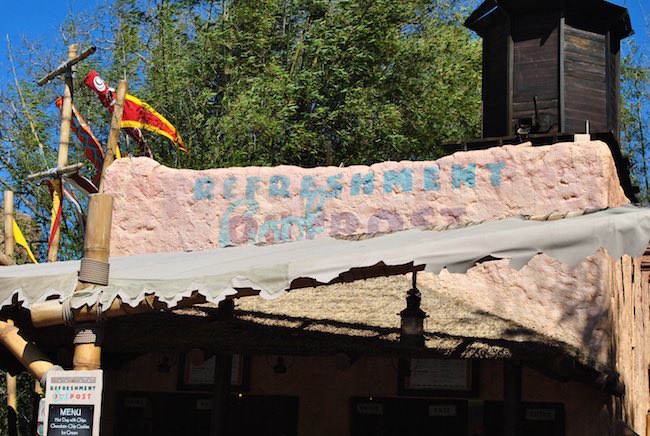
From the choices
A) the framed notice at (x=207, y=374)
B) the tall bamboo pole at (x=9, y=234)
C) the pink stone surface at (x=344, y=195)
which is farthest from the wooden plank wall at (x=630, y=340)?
the tall bamboo pole at (x=9, y=234)

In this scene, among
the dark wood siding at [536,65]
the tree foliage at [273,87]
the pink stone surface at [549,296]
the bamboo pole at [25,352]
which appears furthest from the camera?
the tree foliage at [273,87]

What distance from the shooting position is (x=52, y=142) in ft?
68.1

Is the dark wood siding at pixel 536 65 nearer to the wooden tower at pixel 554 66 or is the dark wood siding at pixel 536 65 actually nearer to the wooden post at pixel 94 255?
the wooden tower at pixel 554 66

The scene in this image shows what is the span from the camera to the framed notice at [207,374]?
11.0 meters

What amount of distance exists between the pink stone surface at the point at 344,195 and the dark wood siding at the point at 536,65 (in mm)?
2713

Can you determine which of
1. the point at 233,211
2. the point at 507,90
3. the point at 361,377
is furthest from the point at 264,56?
the point at 361,377

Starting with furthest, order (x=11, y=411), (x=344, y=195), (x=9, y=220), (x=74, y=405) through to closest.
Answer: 1. (x=9, y=220)
2. (x=11, y=411)
3. (x=344, y=195)
4. (x=74, y=405)

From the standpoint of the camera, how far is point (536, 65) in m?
13.7

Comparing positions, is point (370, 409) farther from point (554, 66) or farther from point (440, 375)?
point (554, 66)

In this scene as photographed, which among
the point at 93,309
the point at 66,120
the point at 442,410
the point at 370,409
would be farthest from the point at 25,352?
the point at 66,120

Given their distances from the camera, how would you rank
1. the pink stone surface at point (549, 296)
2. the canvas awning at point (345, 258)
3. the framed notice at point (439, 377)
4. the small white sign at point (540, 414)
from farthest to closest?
the framed notice at point (439, 377) → the small white sign at point (540, 414) → the pink stone surface at point (549, 296) → the canvas awning at point (345, 258)

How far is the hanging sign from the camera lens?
5891 mm

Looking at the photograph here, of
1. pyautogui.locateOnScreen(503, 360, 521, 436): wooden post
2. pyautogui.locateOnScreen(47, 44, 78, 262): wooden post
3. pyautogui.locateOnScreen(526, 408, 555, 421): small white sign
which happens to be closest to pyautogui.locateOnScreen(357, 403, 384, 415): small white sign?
pyautogui.locateOnScreen(526, 408, 555, 421): small white sign

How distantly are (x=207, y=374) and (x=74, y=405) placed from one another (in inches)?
212
